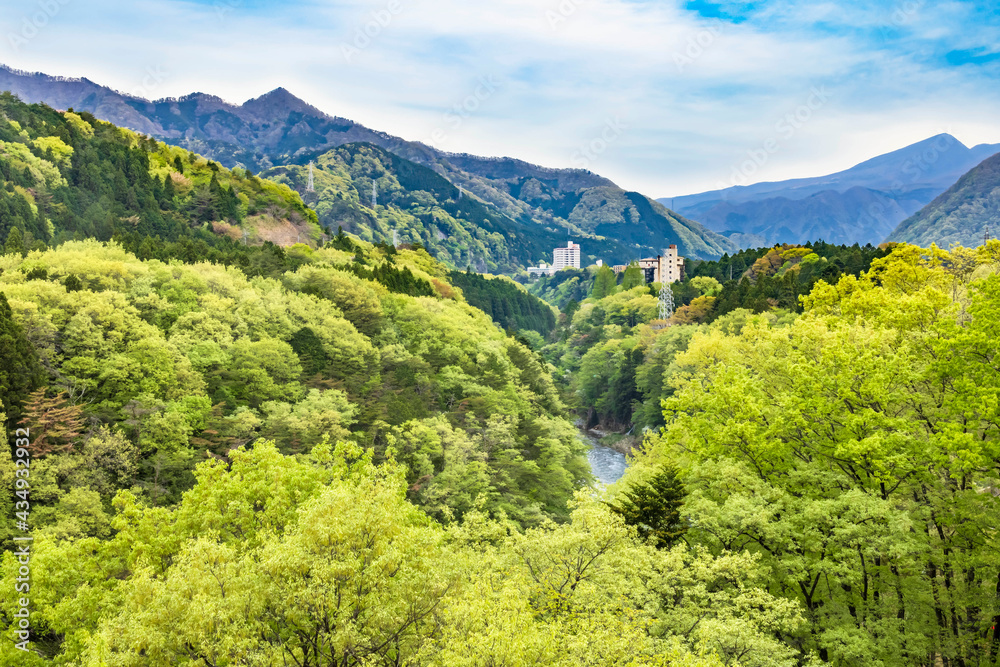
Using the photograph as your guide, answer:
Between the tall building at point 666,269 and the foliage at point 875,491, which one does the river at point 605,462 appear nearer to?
the foliage at point 875,491

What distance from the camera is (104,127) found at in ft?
269

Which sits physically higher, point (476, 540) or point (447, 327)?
point (447, 327)

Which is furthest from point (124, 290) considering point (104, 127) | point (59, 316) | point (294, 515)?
point (104, 127)

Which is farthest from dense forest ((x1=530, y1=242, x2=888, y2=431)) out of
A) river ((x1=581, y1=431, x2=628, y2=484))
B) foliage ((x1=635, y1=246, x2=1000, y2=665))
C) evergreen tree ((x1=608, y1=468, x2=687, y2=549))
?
evergreen tree ((x1=608, y1=468, x2=687, y2=549))

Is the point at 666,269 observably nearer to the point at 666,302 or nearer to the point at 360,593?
the point at 666,302

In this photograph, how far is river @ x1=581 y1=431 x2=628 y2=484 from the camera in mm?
65900

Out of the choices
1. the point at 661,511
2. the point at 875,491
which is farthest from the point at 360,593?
the point at 875,491

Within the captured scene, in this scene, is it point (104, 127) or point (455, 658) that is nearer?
point (455, 658)

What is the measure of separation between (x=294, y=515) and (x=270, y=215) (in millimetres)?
75047

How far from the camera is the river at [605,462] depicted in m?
65.9

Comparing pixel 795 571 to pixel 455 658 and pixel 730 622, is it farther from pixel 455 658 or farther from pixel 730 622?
pixel 455 658

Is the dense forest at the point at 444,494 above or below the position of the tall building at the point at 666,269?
below

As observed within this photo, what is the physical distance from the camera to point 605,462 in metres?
72.0

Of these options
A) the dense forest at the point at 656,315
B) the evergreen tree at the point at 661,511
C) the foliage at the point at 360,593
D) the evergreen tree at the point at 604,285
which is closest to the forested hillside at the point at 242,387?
the foliage at the point at 360,593
